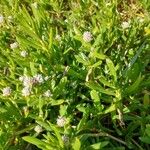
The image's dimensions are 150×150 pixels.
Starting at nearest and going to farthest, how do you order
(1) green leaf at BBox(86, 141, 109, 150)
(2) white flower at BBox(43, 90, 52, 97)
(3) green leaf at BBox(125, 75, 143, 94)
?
(1) green leaf at BBox(86, 141, 109, 150) → (3) green leaf at BBox(125, 75, 143, 94) → (2) white flower at BBox(43, 90, 52, 97)

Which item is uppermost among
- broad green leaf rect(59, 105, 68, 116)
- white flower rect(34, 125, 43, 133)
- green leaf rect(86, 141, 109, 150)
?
broad green leaf rect(59, 105, 68, 116)

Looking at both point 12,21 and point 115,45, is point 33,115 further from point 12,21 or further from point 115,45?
point 12,21

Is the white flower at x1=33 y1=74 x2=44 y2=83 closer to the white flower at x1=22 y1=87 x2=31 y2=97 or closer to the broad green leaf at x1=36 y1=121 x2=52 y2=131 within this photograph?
the white flower at x1=22 y1=87 x2=31 y2=97

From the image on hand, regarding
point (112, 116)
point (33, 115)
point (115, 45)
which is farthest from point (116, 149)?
point (115, 45)

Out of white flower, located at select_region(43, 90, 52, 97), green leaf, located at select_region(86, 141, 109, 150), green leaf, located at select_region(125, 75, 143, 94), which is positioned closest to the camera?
green leaf, located at select_region(86, 141, 109, 150)

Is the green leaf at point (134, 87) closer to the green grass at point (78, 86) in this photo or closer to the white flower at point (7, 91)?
the green grass at point (78, 86)

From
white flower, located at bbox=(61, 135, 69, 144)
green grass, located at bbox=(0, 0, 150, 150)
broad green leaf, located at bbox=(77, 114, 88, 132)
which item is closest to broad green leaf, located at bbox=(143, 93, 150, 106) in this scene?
green grass, located at bbox=(0, 0, 150, 150)

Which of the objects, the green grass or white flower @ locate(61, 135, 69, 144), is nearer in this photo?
white flower @ locate(61, 135, 69, 144)

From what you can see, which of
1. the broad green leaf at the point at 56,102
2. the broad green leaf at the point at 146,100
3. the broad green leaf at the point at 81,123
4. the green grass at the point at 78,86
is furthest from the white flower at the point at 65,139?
the broad green leaf at the point at 146,100
